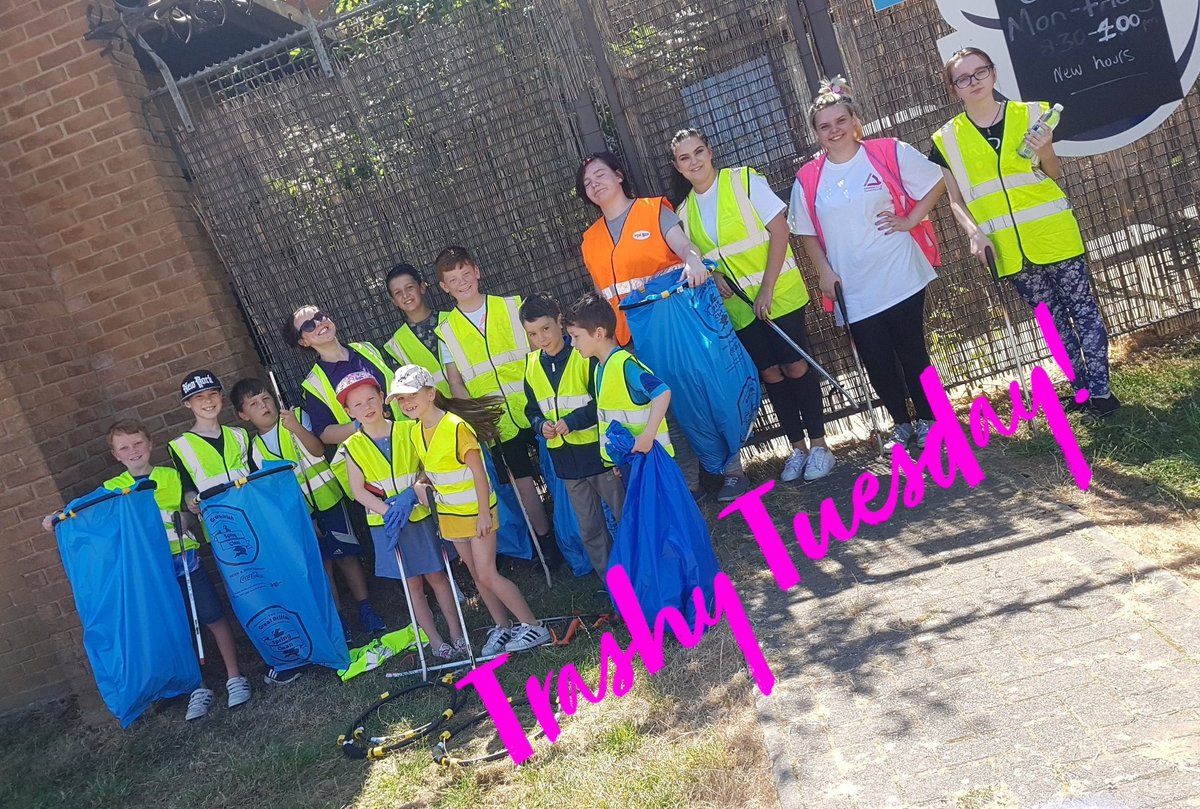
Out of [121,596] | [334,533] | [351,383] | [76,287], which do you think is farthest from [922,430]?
[76,287]

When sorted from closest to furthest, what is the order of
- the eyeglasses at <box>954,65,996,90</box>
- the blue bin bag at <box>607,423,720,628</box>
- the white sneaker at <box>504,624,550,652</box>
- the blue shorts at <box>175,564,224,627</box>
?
the blue bin bag at <box>607,423,720,628</box>, the white sneaker at <box>504,624,550,652</box>, the eyeglasses at <box>954,65,996,90</box>, the blue shorts at <box>175,564,224,627</box>

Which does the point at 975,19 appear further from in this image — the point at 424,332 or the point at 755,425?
the point at 424,332

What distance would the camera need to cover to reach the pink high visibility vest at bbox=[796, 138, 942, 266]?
4770 millimetres

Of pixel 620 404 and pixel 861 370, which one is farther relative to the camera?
pixel 861 370

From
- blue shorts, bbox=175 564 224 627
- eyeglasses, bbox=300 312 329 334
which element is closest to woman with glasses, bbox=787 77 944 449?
eyeglasses, bbox=300 312 329 334

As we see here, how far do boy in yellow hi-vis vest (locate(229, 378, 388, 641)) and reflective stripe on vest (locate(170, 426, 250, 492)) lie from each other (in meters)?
0.09

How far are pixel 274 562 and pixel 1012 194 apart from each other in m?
3.93

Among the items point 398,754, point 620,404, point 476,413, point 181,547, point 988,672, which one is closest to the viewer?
point 988,672

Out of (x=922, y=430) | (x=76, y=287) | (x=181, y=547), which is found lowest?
(x=922, y=430)

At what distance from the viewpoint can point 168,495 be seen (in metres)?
5.02

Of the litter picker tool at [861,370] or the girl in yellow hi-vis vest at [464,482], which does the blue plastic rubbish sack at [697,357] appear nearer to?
the litter picker tool at [861,370]

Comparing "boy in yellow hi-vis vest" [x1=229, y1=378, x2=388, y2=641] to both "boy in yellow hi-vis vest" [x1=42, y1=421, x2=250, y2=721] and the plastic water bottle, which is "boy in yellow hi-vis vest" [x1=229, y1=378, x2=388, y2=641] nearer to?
"boy in yellow hi-vis vest" [x1=42, y1=421, x2=250, y2=721]

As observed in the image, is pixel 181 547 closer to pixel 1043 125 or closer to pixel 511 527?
pixel 511 527

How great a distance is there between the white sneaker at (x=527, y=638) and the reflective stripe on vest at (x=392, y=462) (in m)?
0.70
